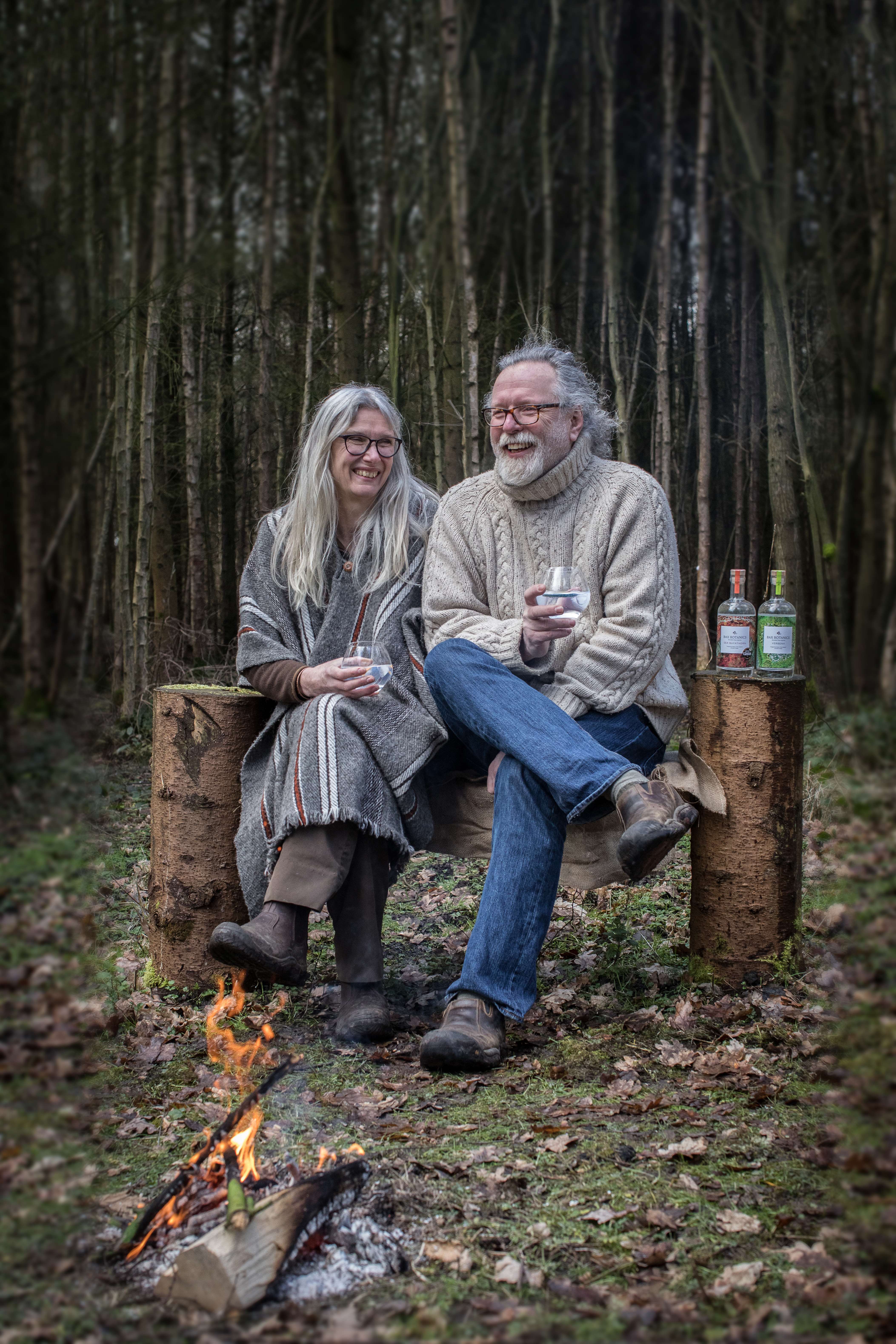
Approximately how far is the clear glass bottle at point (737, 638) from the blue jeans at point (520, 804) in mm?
472

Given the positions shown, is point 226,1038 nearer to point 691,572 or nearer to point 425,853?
point 425,853

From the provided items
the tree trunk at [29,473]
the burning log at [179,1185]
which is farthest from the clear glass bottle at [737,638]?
the tree trunk at [29,473]

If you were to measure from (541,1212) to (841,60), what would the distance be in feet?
6.25

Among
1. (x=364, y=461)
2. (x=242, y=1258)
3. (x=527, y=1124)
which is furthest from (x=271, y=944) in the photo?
(x=364, y=461)

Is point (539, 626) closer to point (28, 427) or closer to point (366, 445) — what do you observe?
point (366, 445)

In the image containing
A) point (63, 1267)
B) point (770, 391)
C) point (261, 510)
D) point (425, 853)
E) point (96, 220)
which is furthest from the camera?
point (425, 853)

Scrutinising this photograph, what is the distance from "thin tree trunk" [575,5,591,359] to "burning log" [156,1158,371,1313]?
1.63 meters

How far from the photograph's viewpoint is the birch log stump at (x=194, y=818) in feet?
10.3

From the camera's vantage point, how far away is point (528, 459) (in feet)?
10.4

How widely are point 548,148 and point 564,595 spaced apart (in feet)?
4.11

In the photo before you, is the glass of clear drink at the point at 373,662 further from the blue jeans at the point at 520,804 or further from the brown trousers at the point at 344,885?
the brown trousers at the point at 344,885

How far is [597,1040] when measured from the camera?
2.74 m

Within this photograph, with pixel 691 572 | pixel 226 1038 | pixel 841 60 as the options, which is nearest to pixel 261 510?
pixel 226 1038

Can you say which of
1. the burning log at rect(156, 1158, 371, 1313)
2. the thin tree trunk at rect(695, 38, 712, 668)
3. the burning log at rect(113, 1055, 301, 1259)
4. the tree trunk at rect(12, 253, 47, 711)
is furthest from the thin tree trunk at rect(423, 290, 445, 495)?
the burning log at rect(156, 1158, 371, 1313)
